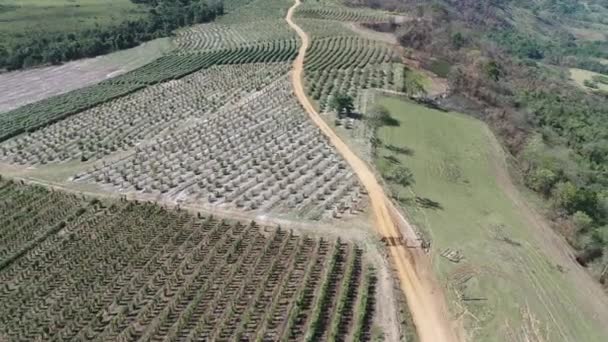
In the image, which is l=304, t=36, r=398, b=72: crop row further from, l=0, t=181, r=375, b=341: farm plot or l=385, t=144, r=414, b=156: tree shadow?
l=0, t=181, r=375, b=341: farm plot

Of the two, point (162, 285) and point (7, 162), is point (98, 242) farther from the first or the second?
point (7, 162)

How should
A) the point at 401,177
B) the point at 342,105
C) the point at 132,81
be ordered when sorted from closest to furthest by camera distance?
the point at 401,177 → the point at 342,105 → the point at 132,81

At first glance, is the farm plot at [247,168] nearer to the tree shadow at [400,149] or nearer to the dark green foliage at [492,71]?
the tree shadow at [400,149]

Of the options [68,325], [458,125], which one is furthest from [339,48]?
[68,325]

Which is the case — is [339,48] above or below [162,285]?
above

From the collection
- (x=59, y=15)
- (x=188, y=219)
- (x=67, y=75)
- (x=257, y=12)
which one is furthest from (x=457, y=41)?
(x=59, y=15)

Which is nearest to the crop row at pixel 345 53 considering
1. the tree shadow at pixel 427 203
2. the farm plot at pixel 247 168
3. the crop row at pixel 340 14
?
the crop row at pixel 340 14

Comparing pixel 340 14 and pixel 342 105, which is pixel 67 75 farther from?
pixel 340 14
